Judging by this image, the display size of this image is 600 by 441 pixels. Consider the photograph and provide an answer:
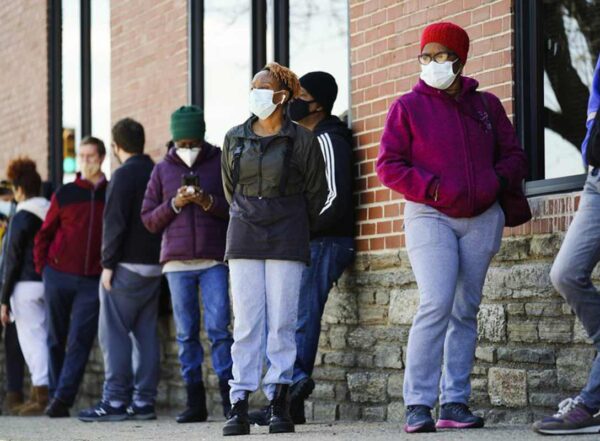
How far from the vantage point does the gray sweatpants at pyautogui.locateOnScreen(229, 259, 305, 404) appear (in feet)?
23.1

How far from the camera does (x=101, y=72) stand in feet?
40.5

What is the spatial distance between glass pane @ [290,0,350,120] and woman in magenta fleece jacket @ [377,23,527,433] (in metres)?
2.11

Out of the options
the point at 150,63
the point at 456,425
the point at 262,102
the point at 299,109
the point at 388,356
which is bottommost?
the point at 456,425

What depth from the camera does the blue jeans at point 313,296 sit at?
26.2ft

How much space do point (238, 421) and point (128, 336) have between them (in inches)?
112

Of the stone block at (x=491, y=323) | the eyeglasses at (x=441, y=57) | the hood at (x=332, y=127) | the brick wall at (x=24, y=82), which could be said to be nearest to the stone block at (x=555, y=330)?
the stone block at (x=491, y=323)

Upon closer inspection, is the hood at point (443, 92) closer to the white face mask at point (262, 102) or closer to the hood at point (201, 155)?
the white face mask at point (262, 102)

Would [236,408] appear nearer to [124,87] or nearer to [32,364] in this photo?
[32,364]

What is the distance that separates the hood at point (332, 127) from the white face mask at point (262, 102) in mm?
1197

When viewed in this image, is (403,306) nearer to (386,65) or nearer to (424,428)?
(386,65)

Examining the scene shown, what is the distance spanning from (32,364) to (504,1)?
213 inches

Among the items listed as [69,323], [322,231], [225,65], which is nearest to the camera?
[322,231]

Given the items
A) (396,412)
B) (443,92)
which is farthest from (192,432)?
(443,92)

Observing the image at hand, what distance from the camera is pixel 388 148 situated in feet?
22.0
